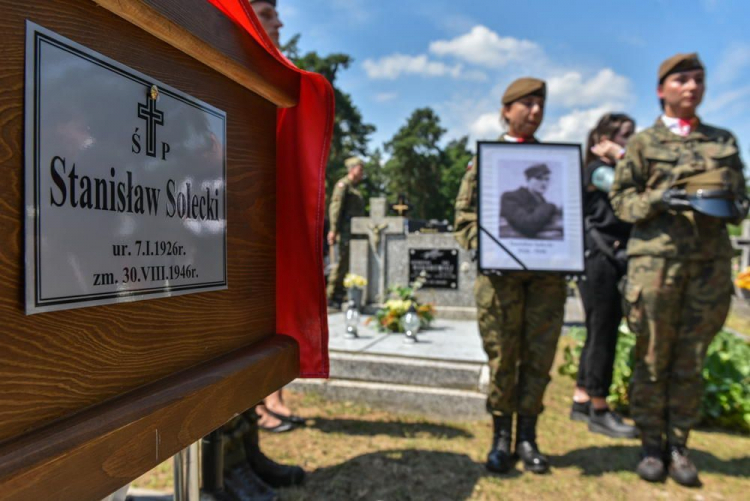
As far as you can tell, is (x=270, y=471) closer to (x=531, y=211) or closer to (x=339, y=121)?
(x=531, y=211)

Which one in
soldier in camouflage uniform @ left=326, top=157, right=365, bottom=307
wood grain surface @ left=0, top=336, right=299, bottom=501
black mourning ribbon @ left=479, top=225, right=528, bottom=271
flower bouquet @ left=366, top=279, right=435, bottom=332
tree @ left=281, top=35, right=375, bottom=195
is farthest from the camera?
tree @ left=281, top=35, right=375, bottom=195

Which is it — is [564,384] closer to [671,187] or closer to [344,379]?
[344,379]

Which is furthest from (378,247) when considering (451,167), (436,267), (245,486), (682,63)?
(451,167)

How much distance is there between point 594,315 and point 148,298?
3258mm

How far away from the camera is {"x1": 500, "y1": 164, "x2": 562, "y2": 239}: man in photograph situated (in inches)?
102

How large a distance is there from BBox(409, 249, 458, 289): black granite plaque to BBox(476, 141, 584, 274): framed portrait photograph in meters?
3.78

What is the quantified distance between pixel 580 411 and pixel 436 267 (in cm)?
322

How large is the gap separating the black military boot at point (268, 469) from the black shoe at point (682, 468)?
1855mm

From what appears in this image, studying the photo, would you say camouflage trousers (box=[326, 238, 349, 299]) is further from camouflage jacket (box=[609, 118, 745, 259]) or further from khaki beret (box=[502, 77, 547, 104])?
camouflage jacket (box=[609, 118, 745, 259])

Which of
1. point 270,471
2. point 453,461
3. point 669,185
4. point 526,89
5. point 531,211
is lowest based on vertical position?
point 453,461

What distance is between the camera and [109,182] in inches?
26.1

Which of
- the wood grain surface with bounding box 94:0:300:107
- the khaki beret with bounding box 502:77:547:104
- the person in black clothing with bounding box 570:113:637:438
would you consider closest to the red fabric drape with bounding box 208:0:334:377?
the wood grain surface with bounding box 94:0:300:107

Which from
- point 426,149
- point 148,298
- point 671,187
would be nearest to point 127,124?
point 148,298

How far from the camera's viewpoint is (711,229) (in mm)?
2469
